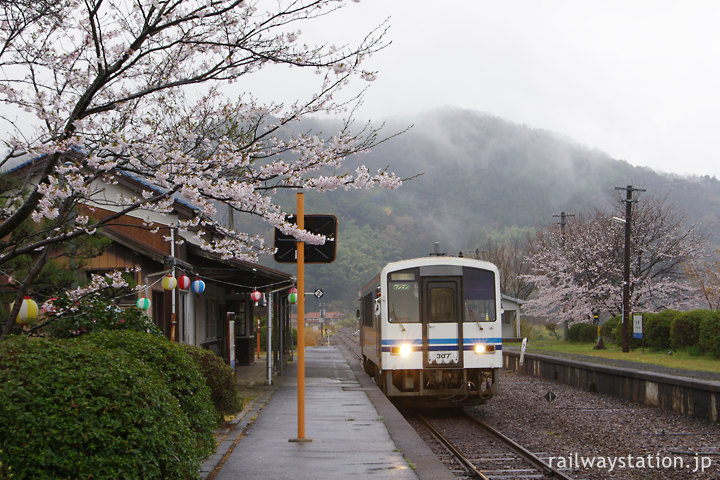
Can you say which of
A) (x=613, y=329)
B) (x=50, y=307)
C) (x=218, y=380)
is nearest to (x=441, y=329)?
(x=218, y=380)

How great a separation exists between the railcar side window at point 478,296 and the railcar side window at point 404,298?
3.24 feet

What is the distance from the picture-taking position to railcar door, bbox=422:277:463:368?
49.2 feet

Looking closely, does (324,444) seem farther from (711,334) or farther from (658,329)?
(658,329)

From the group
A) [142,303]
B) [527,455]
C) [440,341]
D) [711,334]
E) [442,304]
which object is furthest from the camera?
[711,334]

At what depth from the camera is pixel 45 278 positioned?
11.4 m

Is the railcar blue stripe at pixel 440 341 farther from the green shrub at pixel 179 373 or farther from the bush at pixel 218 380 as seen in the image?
the green shrub at pixel 179 373

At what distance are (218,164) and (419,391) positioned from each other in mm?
8711

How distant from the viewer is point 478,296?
15273 mm

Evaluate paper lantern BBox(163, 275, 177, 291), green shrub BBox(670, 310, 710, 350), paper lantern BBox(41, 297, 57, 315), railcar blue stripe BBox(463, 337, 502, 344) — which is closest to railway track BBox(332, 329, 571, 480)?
railcar blue stripe BBox(463, 337, 502, 344)

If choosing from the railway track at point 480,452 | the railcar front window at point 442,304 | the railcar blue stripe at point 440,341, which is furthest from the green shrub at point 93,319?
the railcar front window at point 442,304

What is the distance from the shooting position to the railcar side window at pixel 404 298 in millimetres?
15250

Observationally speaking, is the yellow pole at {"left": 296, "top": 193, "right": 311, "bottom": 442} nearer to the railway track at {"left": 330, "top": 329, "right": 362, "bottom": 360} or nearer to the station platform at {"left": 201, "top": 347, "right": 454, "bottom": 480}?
the station platform at {"left": 201, "top": 347, "right": 454, "bottom": 480}

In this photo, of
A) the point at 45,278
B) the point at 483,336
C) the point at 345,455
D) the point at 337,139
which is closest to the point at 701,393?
the point at 483,336

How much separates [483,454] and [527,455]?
0.76 m
